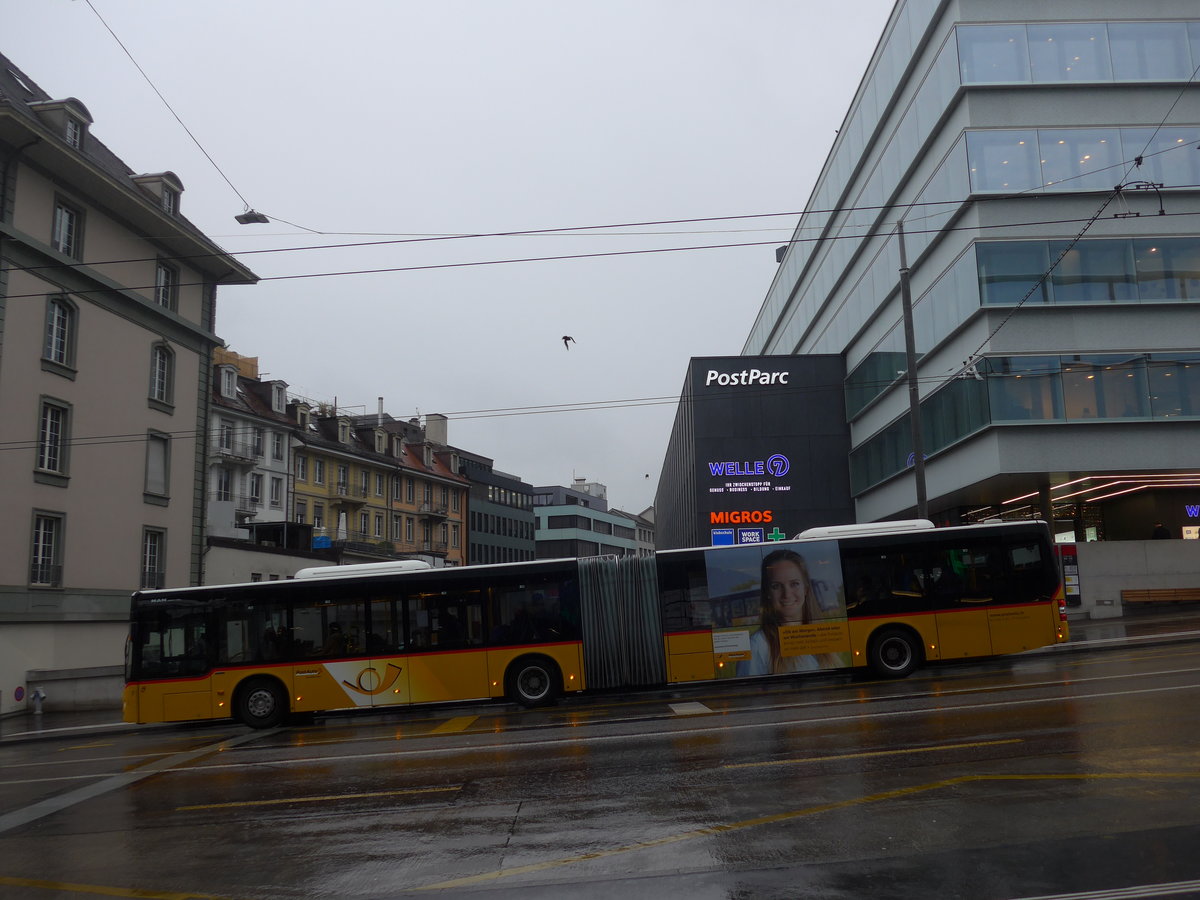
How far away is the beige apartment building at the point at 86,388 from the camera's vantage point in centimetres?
2747

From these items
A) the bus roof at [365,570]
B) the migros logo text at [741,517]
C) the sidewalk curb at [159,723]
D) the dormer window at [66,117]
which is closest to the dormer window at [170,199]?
the dormer window at [66,117]

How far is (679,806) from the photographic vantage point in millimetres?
8836

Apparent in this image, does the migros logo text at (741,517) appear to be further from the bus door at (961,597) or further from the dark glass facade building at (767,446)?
the bus door at (961,597)

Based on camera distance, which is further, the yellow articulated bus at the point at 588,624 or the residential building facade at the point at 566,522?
the residential building facade at the point at 566,522

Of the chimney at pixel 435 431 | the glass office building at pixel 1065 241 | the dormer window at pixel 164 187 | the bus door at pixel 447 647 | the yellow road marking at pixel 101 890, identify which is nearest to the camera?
the yellow road marking at pixel 101 890

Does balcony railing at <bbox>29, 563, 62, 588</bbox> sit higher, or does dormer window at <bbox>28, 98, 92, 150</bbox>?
dormer window at <bbox>28, 98, 92, 150</bbox>

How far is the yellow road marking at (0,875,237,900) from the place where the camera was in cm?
709

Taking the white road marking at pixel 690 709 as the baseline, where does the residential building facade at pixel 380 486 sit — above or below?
above

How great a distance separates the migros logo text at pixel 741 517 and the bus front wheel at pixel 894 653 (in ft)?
82.4

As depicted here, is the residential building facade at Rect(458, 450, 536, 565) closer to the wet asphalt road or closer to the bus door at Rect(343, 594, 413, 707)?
the bus door at Rect(343, 594, 413, 707)

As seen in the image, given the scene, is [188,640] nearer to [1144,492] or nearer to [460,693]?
[460,693]

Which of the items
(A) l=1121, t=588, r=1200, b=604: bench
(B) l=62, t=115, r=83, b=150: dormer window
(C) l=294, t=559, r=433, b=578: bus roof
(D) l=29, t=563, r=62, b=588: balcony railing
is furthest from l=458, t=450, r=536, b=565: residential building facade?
(C) l=294, t=559, r=433, b=578: bus roof

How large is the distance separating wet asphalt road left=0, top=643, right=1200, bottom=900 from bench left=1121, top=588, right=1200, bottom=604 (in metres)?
14.9

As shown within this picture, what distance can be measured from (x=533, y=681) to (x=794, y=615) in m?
5.08
